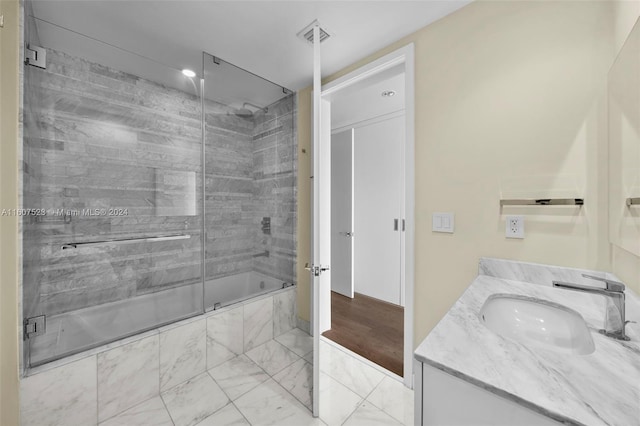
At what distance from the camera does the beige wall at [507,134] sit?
1.12 m

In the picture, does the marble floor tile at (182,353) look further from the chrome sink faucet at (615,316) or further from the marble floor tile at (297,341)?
the chrome sink faucet at (615,316)

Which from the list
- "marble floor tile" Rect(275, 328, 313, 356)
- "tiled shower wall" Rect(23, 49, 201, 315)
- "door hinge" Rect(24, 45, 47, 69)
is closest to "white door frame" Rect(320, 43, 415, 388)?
"marble floor tile" Rect(275, 328, 313, 356)

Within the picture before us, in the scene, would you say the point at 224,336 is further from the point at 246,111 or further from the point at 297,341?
the point at 246,111

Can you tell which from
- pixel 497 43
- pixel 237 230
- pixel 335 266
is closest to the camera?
pixel 497 43

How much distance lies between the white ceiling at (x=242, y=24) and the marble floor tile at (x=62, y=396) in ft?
6.58

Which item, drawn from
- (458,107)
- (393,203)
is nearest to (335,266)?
(393,203)

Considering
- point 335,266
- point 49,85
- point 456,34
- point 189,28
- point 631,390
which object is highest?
point 189,28

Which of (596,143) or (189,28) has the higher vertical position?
(189,28)

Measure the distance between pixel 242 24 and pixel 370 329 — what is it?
8.96ft

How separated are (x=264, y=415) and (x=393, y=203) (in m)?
2.44

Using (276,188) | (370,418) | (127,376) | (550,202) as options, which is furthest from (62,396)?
(550,202)

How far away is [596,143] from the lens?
1103mm

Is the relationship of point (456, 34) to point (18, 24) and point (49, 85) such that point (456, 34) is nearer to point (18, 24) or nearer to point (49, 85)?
point (18, 24)

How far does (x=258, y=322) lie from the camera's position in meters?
2.18
